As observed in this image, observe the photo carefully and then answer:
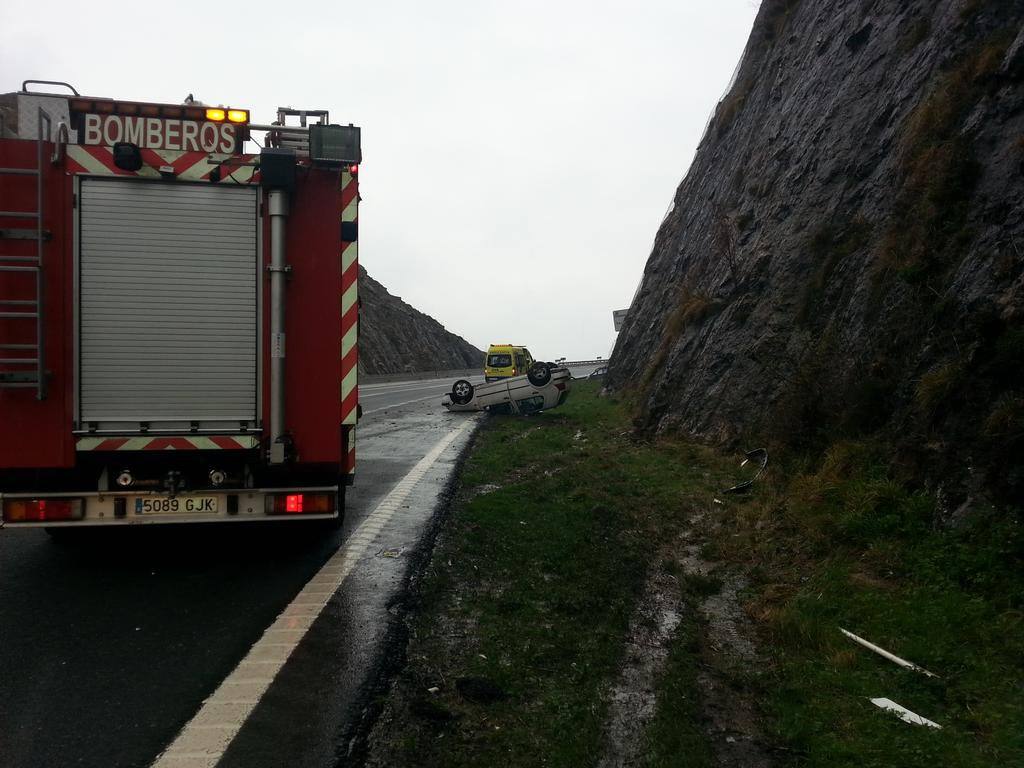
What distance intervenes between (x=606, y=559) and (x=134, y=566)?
12.9 feet

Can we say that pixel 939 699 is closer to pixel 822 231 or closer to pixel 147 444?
pixel 147 444

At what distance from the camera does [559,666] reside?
170 inches

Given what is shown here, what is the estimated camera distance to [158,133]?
19.4 ft

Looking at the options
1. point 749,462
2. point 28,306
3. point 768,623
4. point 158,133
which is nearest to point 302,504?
point 28,306

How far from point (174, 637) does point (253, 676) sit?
3.00 feet

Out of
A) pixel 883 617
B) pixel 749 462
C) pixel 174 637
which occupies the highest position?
pixel 749 462

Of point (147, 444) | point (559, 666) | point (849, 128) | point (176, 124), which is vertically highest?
point (849, 128)

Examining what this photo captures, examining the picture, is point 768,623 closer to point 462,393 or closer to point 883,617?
point 883,617

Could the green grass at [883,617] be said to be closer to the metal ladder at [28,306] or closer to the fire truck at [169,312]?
the fire truck at [169,312]

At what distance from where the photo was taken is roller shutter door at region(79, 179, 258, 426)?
18.5 feet

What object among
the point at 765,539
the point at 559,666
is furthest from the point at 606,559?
the point at 559,666

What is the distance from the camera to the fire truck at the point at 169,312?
5.51 meters

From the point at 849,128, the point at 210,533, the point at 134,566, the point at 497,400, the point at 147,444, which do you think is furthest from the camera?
the point at 497,400

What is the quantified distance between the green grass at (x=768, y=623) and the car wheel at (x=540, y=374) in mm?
12485
